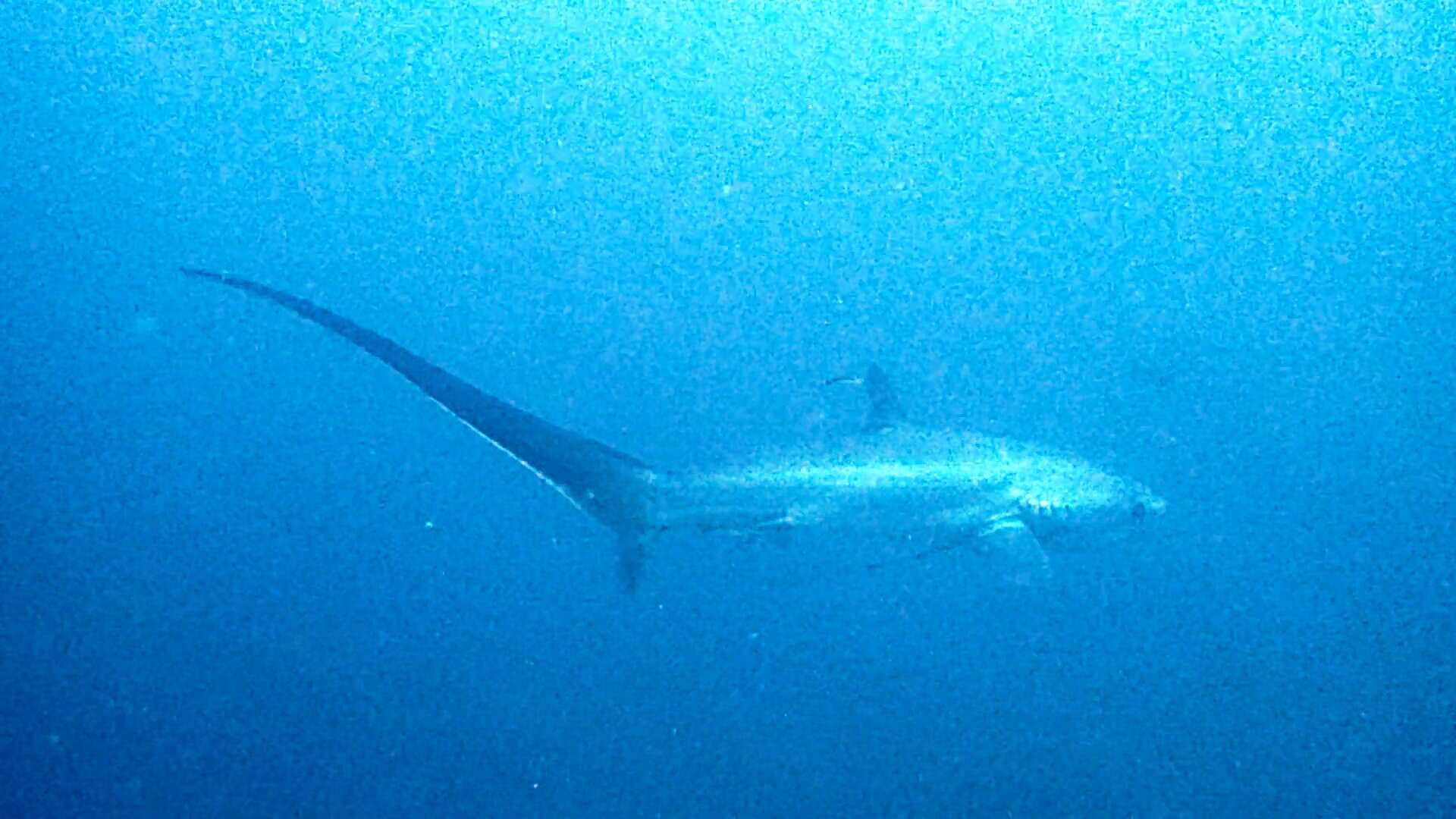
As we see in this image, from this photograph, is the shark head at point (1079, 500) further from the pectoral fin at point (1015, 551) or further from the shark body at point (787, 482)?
the pectoral fin at point (1015, 551)

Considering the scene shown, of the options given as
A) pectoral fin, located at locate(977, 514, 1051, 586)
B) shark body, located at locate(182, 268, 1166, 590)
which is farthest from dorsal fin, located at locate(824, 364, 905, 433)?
pectoral fin, located at locate(977, 514, 1051, 586)

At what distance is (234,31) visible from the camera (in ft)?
27.0

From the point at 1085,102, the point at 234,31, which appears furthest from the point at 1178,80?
the point at 234,31

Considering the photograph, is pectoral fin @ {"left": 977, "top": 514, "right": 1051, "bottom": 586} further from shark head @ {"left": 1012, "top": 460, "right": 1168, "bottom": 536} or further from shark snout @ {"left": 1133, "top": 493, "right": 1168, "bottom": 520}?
shark snout @ {"left": 1133, "top": 493, "right": 1168, "bottom": 520}

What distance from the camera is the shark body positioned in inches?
131

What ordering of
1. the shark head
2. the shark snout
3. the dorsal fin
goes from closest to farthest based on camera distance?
the dorsal fin < the shark head < the shark snout

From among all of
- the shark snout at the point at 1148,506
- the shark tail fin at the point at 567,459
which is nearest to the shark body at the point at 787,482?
the shark tail fin at the point at 567,459

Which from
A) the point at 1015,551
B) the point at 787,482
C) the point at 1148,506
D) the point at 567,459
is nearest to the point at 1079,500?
the point at 1148,506

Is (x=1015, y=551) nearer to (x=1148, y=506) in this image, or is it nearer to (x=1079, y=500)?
(x=1079, y=500)

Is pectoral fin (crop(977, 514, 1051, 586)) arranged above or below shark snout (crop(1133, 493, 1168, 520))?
below

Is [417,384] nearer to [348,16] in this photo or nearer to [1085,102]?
[348,16]

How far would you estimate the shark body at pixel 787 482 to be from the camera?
3.32m

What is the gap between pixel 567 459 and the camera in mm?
3561

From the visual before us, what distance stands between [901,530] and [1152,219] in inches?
274
